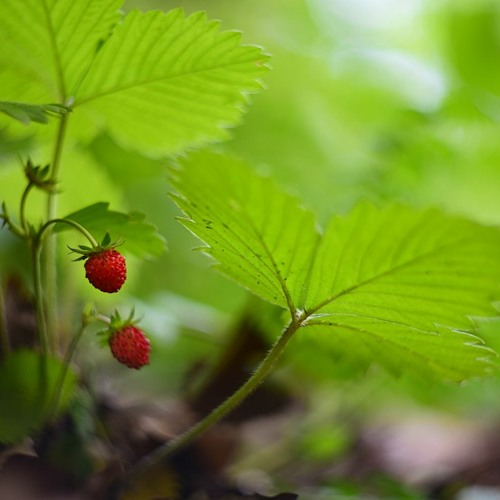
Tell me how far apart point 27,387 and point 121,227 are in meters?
0.16

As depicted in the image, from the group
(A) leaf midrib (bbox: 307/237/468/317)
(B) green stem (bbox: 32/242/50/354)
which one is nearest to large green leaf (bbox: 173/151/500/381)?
(A) leaf midrib (bbox: 307/237/468/317)

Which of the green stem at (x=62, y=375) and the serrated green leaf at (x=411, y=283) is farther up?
the serrated green leaf at (x=411, y=283)

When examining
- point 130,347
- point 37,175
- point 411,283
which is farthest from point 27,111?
point 411,283

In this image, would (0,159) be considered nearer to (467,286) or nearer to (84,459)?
(84,459)

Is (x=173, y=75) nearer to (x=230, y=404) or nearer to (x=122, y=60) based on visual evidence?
(x=122, y=60)

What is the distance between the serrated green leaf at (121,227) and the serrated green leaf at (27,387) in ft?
0.39

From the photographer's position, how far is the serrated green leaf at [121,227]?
51 cm

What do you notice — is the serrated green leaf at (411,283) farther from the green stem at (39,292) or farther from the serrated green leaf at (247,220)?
the green stem at (39,292)

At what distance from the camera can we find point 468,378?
1.69ft

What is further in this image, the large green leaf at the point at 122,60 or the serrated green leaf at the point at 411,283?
the large green leaf at the point at 122,60

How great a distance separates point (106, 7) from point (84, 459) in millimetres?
387

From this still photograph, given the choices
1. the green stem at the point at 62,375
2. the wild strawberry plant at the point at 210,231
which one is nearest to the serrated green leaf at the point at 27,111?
the wild strawberry plant at the point at 210,231

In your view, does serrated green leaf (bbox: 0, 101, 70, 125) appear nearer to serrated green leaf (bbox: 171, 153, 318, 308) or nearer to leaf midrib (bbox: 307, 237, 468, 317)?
serrated green leaf (bbox: 171, 153, 318, 308)

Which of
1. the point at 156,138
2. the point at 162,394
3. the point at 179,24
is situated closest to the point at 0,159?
the point at 156,138
